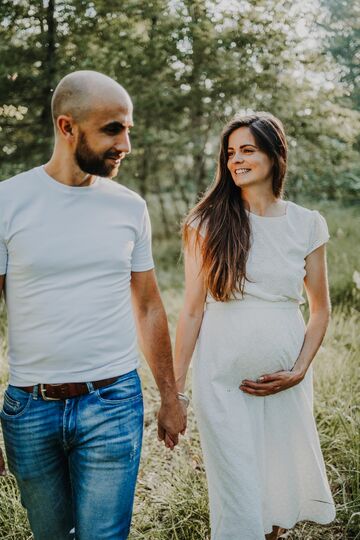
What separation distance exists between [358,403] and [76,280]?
3003 mm

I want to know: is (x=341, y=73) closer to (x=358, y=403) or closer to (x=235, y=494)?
(x=358, y=403)

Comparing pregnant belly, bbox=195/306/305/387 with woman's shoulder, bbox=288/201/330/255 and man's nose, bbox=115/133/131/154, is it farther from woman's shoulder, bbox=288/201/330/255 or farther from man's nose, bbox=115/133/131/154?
man's nose, bbox=115/133/131/154

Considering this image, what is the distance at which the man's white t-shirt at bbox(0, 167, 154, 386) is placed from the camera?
7.03ft

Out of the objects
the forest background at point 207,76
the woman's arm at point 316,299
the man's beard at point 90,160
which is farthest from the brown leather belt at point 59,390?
the forest background at point 207,76

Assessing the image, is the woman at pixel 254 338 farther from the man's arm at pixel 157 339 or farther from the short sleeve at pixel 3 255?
the short sleeve at pixel 3 255

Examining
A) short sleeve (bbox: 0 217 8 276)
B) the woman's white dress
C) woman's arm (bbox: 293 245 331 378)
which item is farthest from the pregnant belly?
short sleeve (bbox: 0 217 8 276)

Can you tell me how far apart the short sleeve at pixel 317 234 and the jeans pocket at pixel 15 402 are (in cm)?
150

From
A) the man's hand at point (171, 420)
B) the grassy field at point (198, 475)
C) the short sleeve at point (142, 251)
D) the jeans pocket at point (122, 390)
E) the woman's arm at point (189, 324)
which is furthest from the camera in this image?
the grassy field at point (198, 475)

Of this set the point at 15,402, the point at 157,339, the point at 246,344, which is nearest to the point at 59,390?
the point at 15,402

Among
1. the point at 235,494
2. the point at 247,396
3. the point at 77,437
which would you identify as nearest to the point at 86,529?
the point at 77,437

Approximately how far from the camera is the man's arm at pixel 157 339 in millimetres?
2543

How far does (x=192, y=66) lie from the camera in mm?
8523

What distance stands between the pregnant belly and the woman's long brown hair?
0.12 meters

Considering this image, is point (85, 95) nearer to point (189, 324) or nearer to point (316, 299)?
point (189, 324)
